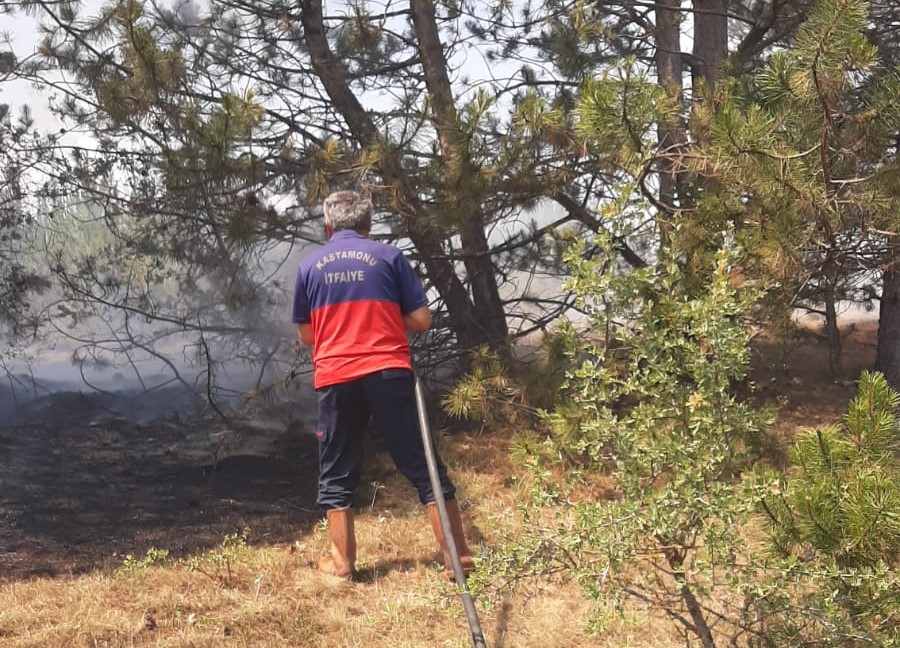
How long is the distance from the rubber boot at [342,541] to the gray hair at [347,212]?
1182mm

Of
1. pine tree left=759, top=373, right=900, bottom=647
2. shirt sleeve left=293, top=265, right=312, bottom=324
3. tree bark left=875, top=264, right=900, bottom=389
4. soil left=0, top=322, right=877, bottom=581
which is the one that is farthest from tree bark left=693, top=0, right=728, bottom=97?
pine tree left=759, top=373, right=900, bottom=647

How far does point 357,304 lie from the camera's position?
3098 mm

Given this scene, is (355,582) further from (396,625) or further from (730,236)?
(730,236)

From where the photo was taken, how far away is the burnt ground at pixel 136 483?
386 centimetres

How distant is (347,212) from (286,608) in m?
1.57

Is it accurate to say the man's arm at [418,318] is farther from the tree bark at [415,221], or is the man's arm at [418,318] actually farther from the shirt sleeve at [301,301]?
the tree bark at [415,221]

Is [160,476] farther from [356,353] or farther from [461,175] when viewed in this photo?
[461,175]

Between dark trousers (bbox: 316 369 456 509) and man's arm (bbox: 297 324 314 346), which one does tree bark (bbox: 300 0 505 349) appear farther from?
dark trousers (bbox: 316 369 456 509)

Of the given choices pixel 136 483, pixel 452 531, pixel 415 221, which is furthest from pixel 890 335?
pixel 136 483

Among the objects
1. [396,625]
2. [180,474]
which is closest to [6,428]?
[180,474]

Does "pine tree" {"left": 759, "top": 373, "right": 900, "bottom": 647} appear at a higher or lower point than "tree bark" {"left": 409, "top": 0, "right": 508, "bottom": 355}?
lower

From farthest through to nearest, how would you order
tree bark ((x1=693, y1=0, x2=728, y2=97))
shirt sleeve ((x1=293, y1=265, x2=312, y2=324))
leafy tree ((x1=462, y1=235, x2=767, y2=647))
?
tree bark ((x1=693, y1=0, x2=728, y2=97)) < shirt sleeve ((x1=293, y1=265, x2=312, y2=324)) < leafy tree ((x1=462, y1=235, x2=767, y2=647))

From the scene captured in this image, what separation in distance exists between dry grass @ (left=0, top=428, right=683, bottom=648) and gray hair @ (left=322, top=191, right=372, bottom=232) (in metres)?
1.33

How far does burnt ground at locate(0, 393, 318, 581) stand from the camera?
386 centimetres
